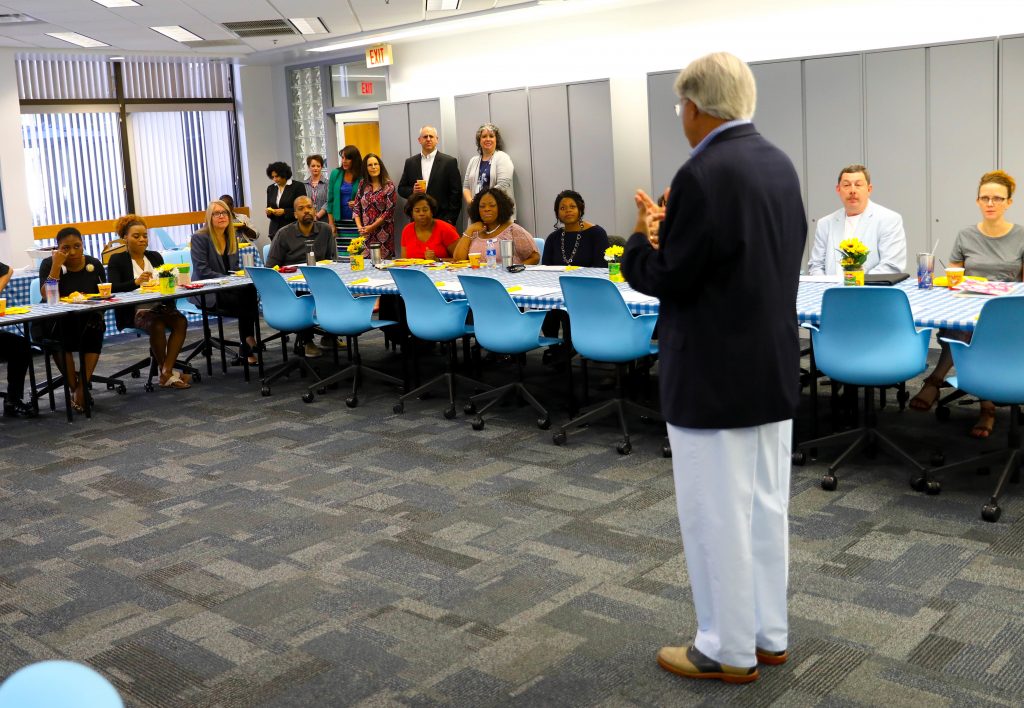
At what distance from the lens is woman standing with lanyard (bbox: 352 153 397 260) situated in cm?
997

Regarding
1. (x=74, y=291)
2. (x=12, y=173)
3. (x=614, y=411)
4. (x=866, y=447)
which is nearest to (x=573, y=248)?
(x=614, y=411)

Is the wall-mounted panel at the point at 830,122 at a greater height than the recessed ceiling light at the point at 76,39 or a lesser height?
lesser

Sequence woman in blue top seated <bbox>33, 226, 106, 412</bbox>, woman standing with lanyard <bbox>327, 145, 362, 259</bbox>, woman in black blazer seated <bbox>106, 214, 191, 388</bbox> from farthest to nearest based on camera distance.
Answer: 1. woman standing with lanyard <bbox>327, 145, 362, 259</bbox>
2. woman in black blazer seated <bbox>106, 214, 191, 388</bbox>
3. woman in blue top seated <bbox>33, 226, 106, 412</bbox>

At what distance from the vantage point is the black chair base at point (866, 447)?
14.5 feet

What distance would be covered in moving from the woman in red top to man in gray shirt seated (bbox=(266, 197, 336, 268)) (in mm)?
810

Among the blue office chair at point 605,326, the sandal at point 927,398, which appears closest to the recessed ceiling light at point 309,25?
the blue office chair at point 605,326

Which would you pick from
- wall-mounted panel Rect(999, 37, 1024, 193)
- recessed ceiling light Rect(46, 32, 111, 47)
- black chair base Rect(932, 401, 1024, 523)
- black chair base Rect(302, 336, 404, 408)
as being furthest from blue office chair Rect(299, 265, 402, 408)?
recessed ceiling light Rect(46, 32, 111, 47)

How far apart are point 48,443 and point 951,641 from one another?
5.11 meters

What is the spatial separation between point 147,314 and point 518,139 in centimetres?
416

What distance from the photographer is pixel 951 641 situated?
3.07m

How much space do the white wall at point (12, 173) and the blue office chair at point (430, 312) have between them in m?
6.47

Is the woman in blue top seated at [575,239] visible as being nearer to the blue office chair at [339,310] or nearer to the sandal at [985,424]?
the blue office chair at [339,310]

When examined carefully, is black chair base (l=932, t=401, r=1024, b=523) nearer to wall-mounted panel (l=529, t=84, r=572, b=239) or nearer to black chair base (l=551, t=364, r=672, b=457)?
black chair base (l=551, t=364, r=672, b=457)

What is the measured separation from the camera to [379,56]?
11594 mm
